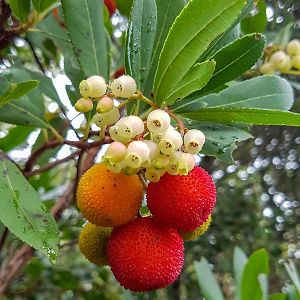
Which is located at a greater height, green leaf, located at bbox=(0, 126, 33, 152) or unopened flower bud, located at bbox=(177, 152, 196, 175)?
unopened flower bud, located at bbox=(177, 152, 196, 175)

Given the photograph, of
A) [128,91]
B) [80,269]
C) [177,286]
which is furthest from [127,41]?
[177,286]

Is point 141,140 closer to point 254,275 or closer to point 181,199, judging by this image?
point 181,199

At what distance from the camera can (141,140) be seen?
28.5 inches

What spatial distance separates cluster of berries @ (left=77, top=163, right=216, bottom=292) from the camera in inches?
29.0

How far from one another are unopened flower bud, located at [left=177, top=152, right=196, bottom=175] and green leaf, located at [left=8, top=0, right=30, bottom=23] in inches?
19.4

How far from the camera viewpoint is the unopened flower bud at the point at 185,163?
2.32 feet

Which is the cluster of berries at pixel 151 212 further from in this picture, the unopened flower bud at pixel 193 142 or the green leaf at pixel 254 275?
the green leaf at pixel 254 275

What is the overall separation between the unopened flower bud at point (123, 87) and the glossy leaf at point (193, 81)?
60 mm

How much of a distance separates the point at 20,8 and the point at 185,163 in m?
0.52

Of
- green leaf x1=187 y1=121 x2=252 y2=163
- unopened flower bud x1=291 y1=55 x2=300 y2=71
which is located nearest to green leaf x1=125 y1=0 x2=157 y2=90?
green leaf x1=187 y1=121 x2=252 y2=163

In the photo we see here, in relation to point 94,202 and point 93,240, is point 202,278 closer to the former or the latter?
point 93,240

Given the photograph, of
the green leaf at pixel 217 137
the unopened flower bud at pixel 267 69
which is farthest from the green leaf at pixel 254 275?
the green leaf at pixel 217 137

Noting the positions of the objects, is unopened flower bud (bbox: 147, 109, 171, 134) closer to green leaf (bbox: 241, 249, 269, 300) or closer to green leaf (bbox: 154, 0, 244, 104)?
green leaf (bbox: 154, 0, 244, 104)

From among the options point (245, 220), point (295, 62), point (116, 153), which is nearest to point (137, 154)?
point (116, 153)
